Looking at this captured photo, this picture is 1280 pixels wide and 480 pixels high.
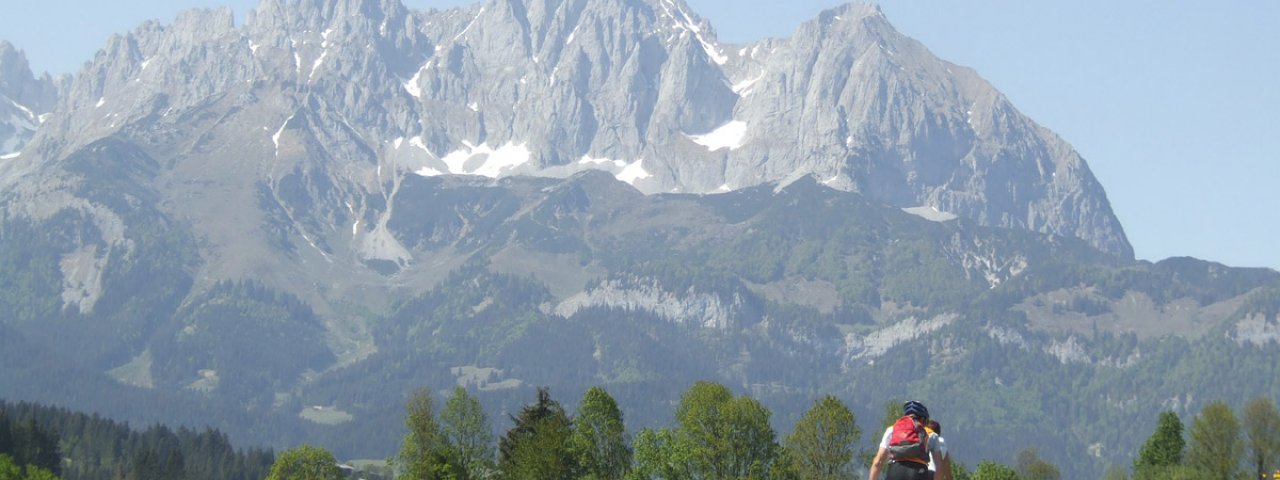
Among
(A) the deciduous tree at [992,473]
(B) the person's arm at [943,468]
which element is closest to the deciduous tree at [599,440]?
(A) the deciduous tree at [992,473]

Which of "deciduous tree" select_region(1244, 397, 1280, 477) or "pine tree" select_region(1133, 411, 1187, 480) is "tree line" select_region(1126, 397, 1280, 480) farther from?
"pine tree" select_region(1133, 411, 1187, 480)

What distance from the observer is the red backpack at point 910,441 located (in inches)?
1588

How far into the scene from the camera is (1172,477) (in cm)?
14238

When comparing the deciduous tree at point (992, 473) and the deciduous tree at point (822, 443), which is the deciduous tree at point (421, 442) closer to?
the deciduous tree at point (822, 443)

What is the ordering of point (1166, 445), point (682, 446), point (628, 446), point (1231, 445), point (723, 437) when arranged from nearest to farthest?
point (682, 446) → point (723, 437) → point (628, 446) → point (1231, 445) → point (1166, 445)

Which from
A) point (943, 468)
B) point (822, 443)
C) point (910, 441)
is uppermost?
point (822, 443)

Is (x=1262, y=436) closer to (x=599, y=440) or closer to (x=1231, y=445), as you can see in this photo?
(x=1231, y=445)

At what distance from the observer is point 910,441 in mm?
40375

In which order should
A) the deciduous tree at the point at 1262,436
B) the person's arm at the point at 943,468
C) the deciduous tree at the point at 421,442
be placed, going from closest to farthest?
the person's arm at the point at 943,468 → the deciduous tree at the point at 421,442 → the deciduous tree at the point at 1262,436

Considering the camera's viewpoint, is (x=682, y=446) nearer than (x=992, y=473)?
Yes

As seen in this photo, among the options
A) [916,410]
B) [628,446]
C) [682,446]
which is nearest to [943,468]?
[916,410]

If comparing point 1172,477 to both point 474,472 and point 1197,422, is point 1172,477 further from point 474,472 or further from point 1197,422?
point 474,472

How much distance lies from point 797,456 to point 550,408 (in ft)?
69.0

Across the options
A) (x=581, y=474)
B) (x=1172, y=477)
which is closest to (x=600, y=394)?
(x=581, y=474)
